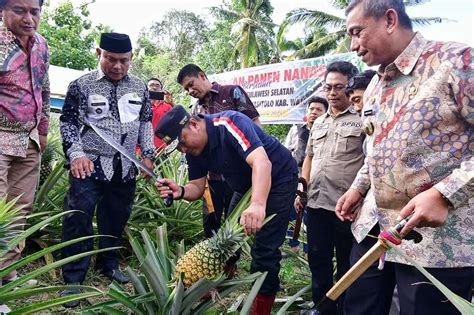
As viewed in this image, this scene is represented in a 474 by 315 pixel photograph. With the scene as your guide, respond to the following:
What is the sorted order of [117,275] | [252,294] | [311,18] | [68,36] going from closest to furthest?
[252,294] < [117,275] < [68,36] < [311,18]

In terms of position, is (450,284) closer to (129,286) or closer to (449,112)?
(449,112)

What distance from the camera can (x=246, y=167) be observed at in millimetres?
2557

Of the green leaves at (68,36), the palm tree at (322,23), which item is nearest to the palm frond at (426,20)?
the palm tree at (322,23)

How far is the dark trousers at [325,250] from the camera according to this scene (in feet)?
9.30

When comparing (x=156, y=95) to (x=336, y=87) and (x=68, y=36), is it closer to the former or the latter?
(x=336, y=87)

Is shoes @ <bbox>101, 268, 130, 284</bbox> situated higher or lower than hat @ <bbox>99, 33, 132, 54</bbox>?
lower

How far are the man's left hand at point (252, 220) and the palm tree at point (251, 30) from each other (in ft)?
81.9

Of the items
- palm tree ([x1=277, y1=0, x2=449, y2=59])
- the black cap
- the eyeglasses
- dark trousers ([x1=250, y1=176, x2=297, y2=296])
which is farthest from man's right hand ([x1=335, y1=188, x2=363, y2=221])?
palm tree ([x1=277, y1=0, x2=449, y2=59])

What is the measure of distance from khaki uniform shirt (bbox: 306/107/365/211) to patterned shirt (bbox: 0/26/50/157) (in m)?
1.90

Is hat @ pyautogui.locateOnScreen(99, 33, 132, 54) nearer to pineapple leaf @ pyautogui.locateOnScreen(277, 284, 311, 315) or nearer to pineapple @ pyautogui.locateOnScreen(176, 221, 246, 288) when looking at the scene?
pineapple @ pyautogui.locateOnScreen(176, 221, 246, 288)

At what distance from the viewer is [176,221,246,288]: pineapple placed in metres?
1.75

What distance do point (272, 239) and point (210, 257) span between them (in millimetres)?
865

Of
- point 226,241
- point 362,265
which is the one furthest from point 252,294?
point 362,265

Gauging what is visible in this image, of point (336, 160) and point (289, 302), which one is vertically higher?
point (336, 160)
